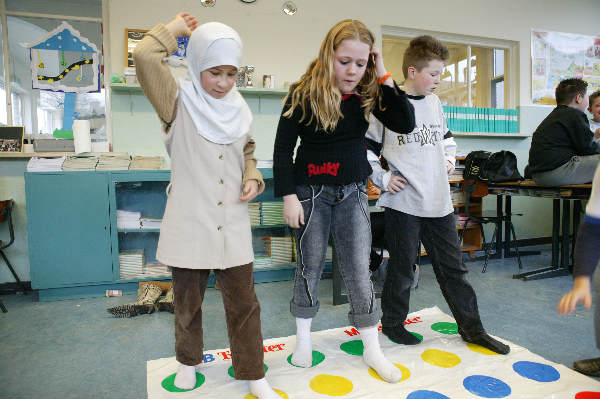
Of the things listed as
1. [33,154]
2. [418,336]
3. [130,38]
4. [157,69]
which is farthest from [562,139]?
[33,154]

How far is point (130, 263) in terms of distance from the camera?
2.59 metres

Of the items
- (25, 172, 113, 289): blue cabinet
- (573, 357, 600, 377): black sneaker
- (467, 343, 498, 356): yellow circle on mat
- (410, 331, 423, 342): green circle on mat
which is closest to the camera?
(573, 357, 600, 377): black sneaker

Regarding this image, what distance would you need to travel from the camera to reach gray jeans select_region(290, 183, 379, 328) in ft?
4.45

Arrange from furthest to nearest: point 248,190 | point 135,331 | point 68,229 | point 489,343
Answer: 1. point 68,229
2. point 135,331
3. point 489,343
4. point 248,190

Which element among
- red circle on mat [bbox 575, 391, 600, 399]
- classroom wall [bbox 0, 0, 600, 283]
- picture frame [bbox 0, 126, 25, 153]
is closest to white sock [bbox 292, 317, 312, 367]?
red circle on mat [bbox 575, 391, 600, 399]

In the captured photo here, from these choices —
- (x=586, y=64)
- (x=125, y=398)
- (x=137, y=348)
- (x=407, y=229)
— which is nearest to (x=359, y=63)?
(x=407, y=229)

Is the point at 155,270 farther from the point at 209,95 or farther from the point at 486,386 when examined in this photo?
the point at 486,386

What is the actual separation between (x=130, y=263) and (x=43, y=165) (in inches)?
31.3

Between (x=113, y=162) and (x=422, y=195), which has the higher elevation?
(x=113, y=162)

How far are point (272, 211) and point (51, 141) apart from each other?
5.21ft

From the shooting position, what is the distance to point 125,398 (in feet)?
4.28

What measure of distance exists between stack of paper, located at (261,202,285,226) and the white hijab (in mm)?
1629

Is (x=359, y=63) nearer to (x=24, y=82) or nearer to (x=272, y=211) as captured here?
(x=272, y=211)

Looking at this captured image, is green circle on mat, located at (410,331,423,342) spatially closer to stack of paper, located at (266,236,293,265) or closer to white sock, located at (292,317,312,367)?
white sock, located at (292,317,312,367)
